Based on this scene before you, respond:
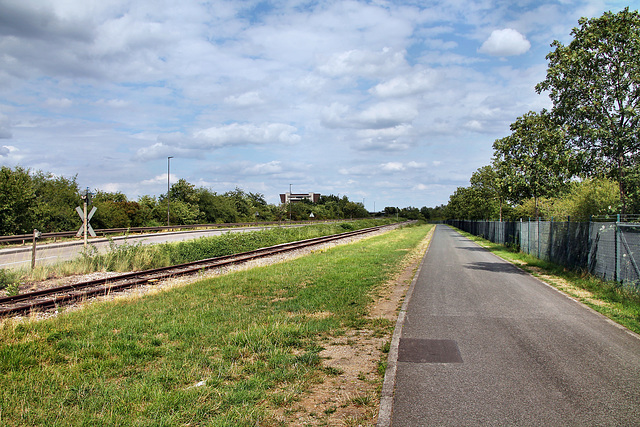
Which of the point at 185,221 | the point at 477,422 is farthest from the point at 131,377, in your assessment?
the point at 185,221

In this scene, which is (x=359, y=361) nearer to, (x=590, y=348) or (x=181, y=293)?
(x=590, y=348)

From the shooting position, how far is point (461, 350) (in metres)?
6.29

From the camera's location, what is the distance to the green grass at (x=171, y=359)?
429 centimetres

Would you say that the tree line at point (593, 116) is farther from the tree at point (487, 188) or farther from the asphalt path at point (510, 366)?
the tree at point (487, 188)

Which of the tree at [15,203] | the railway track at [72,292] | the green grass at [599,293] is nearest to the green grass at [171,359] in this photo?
the railway track at [72,292]

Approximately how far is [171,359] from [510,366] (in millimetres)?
4668

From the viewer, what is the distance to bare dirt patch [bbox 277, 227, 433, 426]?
4219mm

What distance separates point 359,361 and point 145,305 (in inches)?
236

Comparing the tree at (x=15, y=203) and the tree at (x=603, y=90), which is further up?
the tree at (x=603, y=90)

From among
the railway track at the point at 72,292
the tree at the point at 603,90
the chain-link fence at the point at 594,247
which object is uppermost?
the tree at the point at 603,90

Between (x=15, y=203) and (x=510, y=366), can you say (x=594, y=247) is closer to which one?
(x=510, y=366)

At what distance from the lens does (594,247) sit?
45.3 ft

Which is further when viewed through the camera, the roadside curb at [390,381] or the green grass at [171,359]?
the green grass at [171,359]

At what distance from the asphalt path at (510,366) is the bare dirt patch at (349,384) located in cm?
23
